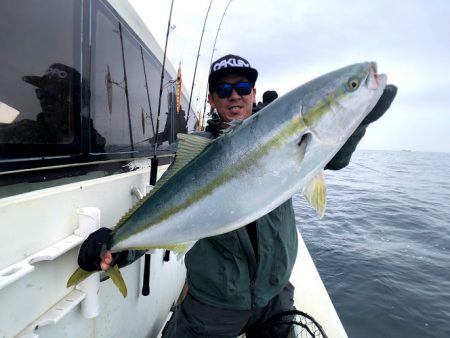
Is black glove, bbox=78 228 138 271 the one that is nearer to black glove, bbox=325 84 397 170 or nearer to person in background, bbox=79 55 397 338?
person in background, bbox=79 55 397 338

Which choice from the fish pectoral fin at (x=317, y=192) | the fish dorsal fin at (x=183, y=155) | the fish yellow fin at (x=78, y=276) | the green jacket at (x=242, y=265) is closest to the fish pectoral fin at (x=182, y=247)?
the fish dorsal fin at (x=183, y=155)

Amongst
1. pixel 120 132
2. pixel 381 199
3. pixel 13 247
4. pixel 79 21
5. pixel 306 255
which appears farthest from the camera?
pixel 381 199

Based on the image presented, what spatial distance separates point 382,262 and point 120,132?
7.50m

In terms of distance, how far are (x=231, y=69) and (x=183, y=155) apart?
0.92 m

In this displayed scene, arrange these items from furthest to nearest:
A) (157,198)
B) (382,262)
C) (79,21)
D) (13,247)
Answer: (382,262) < (79,21) < (157,198) < (13,247)

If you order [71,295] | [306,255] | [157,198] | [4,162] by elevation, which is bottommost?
[306,255]

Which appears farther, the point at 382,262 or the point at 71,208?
the point at 382,262

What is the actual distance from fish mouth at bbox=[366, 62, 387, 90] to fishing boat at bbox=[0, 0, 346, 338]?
1.54 m

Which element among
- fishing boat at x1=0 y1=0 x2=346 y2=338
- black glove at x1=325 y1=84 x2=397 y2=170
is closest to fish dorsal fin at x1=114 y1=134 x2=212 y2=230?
fishing boat at x1=0 y1=0 x2=346 y2=338

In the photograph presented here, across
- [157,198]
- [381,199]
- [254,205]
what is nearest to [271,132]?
[254,205]

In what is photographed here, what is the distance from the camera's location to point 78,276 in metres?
1.76

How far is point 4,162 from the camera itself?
1462mm

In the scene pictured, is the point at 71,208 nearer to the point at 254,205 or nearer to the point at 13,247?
the point at 13,247

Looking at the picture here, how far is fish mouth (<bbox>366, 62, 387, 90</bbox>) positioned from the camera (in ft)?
5.16
